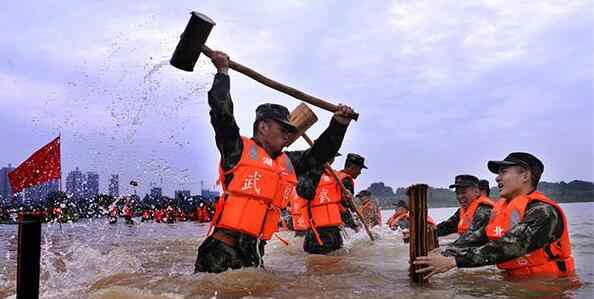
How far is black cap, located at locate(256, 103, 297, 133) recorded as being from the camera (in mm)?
5219

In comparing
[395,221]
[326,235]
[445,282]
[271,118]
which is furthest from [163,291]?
[395,221]

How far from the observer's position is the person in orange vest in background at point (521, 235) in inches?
187

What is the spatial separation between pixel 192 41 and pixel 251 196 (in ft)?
5.27

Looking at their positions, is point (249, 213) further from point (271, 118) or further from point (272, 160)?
point (271, 118)

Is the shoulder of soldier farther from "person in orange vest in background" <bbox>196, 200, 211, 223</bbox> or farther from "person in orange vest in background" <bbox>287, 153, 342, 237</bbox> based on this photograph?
"person in orange vest in background" <bbox>196, 200, 211, 223</bbox>

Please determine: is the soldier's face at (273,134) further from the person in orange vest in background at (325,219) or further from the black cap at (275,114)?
the person in orange vest in background at (325,219)

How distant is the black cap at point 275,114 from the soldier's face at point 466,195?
15.5 ft

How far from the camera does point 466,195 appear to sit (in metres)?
8.95

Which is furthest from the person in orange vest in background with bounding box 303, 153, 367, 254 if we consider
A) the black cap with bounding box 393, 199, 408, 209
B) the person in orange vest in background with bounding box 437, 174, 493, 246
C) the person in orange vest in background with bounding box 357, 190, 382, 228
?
the person in orange vest in background with bounding box 357, 190, 382, 228

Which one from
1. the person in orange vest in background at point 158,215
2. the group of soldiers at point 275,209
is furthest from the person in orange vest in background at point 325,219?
the person in orange vest in background at point 158,215

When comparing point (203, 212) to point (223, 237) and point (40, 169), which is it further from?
point (223, 237)

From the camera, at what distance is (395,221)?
696 inches

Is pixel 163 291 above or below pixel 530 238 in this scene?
below

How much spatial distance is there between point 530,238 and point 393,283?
150 cm
